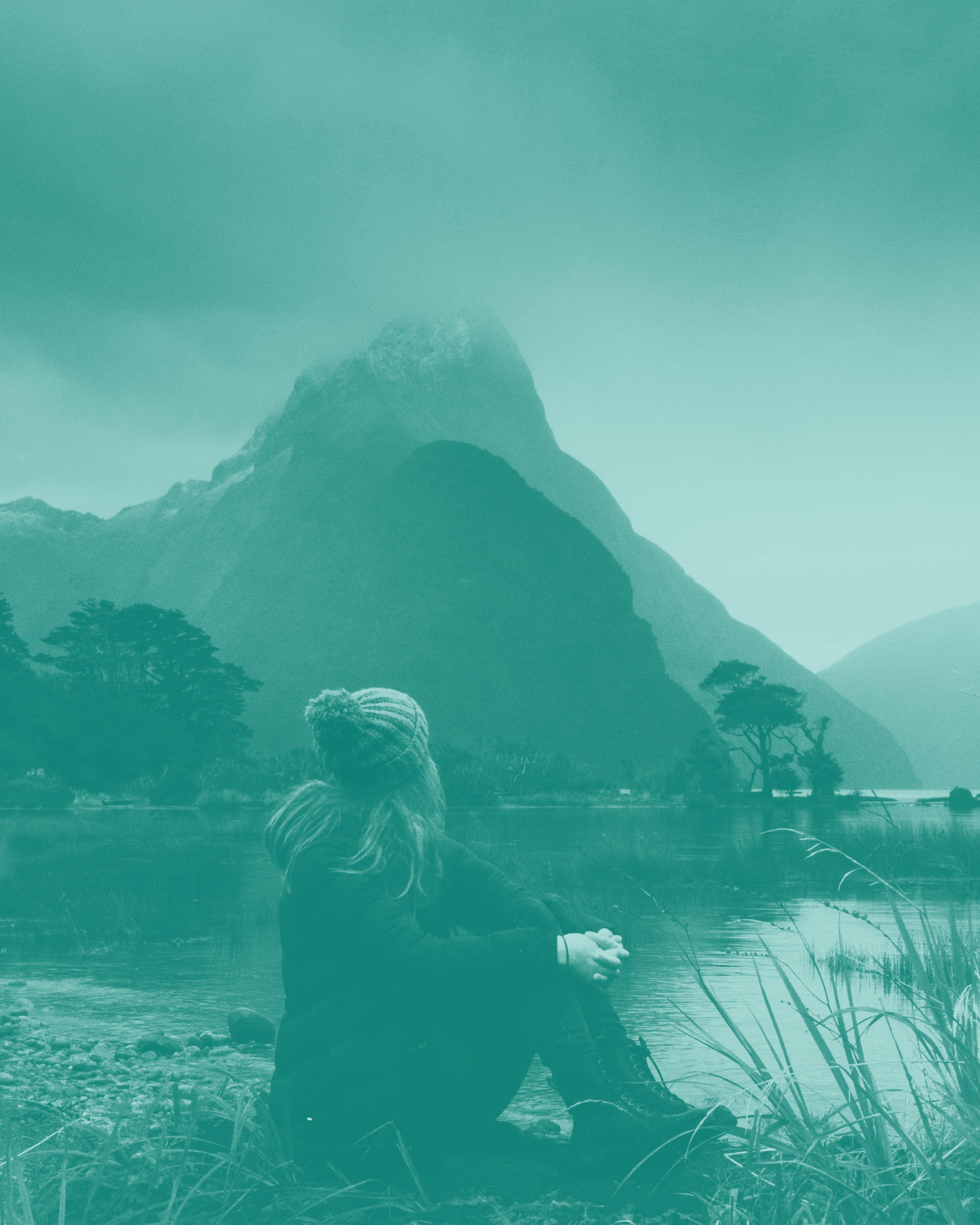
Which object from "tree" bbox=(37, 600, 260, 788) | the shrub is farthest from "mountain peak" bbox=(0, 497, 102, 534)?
the shrub

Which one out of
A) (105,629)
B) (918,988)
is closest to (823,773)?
(105,629)

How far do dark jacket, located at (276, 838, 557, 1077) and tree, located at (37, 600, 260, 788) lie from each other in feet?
205

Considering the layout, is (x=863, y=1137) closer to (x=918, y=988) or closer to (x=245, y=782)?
(x=918, y=988)

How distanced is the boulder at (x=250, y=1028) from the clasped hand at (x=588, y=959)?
11.0ft

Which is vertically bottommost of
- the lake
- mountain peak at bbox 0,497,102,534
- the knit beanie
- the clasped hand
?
the lake

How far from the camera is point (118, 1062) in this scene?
5434 millimetres

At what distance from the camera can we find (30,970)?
8320 mm

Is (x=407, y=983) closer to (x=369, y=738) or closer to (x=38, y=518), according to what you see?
(x=369, y=738)

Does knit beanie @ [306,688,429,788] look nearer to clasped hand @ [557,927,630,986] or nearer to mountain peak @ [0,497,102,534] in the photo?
clasped hand @ [557,927,630,986]

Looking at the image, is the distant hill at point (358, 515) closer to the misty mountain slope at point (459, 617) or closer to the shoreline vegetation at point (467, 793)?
the misty mountain slope at point (459, 617)

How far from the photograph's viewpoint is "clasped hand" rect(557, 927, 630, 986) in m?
3.08

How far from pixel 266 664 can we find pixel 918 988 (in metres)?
128

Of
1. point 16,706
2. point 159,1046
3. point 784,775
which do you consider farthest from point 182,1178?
point 784,775

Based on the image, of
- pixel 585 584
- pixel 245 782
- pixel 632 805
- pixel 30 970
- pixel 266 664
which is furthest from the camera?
pixel 585 584
